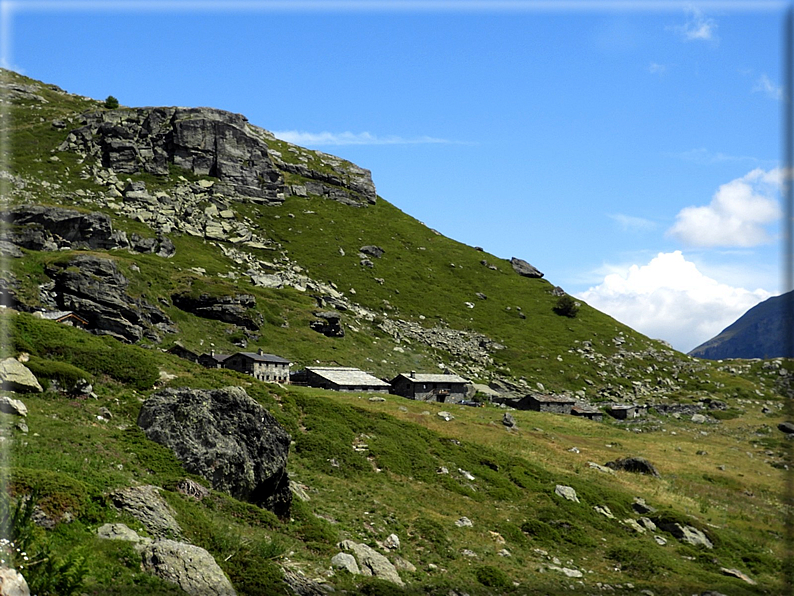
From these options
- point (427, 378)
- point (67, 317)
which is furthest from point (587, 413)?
point (67, 317)

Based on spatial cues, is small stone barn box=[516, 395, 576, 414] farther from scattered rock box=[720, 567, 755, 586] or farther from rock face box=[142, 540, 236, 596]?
rock face box=[142, 540, 236, 596]

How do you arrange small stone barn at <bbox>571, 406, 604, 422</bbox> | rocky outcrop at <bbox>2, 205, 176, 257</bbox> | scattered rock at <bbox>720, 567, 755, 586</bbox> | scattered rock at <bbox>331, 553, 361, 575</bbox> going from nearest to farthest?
scattered rock at <bbox>331, 553, 361, 575</bbox>, scattered rock at <bbox>720, 567, 755, 586</bbox>, small stone barn at <bbox>571, 406, 604, 422</bbox>, rocky outcrop at <bbox>2, 205, 176, 257</bbox>

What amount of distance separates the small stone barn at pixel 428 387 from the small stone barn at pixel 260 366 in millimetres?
21955

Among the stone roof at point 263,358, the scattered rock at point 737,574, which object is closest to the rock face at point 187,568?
the scattered rock at point 737,574

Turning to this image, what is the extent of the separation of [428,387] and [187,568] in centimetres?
10103

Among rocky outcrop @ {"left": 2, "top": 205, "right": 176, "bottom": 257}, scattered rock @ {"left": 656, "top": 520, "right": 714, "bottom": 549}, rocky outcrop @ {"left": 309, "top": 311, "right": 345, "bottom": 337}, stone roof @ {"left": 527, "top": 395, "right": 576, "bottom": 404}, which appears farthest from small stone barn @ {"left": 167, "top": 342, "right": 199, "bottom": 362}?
scattered rock @ {"left": 656, "top": 520, "right": 714, "bottom": 549}

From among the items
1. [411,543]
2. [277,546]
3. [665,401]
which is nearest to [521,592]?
[411,543]

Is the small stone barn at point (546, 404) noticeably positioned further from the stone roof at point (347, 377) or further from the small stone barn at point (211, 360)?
the small stone barn at point (211, 360)

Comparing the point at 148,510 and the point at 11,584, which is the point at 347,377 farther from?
the point at 11,584

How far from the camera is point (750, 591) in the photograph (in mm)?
39219

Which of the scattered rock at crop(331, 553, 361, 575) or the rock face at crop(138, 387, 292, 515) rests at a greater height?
the rock face at crop(138, 387, 292, 515)

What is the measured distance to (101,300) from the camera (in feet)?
356

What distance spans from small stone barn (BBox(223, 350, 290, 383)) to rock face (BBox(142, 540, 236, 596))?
8624 centimetres

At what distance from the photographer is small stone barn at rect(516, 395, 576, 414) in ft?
411
